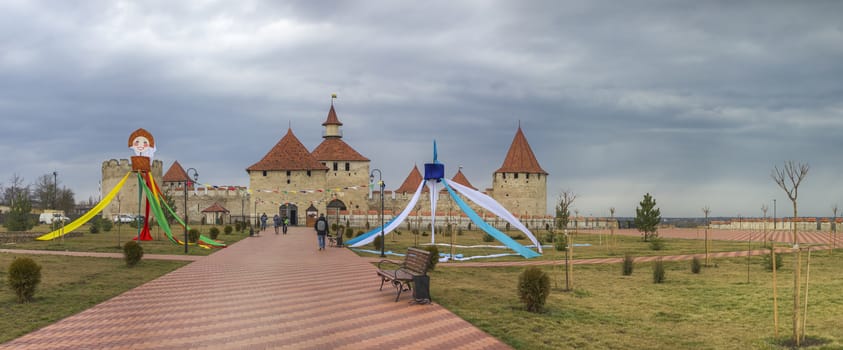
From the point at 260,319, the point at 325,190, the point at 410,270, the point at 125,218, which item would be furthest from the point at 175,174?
the point at 260,319

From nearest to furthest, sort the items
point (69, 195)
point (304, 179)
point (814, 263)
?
point (814, 263), point (304, 179), point (69, 195)

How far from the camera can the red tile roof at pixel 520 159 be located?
5491 centimetres

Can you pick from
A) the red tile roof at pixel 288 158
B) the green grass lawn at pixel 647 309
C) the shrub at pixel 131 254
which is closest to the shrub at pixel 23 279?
the shrub at pixel 131 254

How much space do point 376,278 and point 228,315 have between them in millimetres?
5008

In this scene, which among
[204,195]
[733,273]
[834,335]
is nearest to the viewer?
[834,335]

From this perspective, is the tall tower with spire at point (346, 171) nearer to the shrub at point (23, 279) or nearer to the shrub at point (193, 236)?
the shrub at point (193, 236)

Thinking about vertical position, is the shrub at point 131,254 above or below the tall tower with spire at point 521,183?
below

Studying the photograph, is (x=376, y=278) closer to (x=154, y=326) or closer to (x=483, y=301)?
(x=483, y=301)

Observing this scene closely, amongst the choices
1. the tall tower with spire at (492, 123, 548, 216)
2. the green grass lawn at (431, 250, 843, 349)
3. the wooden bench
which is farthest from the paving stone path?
the tall tower with spire at (492, 123, 548, 216)

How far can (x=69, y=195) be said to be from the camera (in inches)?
2926

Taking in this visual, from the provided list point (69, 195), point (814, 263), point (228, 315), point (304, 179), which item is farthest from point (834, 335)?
point (69, 195)

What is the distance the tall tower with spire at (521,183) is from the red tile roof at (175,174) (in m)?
32.5

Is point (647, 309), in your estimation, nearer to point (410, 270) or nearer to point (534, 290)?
point (534, 290)

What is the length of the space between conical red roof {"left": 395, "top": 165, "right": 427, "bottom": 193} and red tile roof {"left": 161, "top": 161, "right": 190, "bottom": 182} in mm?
23156
